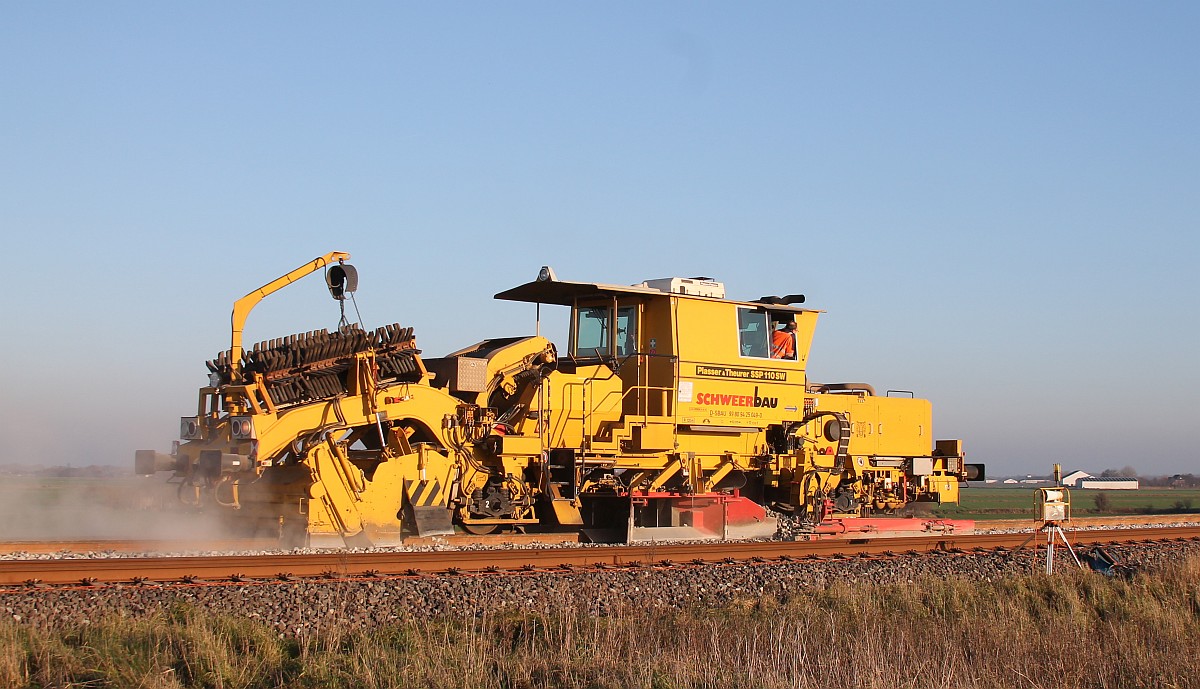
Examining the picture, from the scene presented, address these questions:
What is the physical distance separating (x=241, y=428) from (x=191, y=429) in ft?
4.27

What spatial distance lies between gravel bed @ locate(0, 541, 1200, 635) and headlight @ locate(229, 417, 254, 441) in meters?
3.43

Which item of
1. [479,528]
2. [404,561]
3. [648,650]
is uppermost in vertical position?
[479,528]

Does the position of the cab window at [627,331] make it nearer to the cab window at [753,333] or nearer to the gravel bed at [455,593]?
the cab window at [753,333]

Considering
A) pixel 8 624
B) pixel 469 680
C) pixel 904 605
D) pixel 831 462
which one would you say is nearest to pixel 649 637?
pixel 469 680

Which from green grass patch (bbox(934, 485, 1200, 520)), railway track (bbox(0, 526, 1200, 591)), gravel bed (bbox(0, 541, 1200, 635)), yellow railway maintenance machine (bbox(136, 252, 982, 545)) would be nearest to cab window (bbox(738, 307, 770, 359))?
yellow railway maintenance machine (bbox(136, 252, 982, 545))

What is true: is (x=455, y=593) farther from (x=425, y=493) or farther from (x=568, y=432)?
(x=568, y=432)

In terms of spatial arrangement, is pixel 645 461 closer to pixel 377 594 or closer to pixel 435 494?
pixel 435 494

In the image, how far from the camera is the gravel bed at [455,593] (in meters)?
9.09

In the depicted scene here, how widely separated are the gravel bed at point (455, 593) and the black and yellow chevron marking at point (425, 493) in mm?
3398

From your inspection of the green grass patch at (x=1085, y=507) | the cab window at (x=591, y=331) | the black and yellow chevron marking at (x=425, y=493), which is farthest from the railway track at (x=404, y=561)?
the green grass patch at (x=1085, y=507)

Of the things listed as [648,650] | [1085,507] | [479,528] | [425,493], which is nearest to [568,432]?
[479,528]

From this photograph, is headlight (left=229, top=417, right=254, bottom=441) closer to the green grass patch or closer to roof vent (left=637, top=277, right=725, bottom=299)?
roof vent (left=637, top=277, right=725, bottom=299)

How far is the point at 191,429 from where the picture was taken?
14.1 m

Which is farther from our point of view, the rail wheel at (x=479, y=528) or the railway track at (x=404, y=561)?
the rail wheel at (x=479, y=528)
